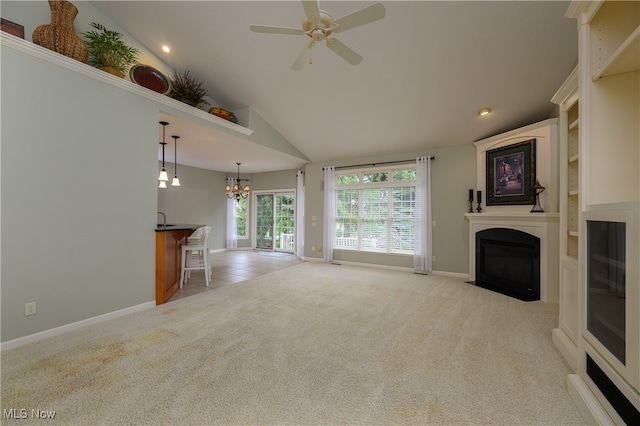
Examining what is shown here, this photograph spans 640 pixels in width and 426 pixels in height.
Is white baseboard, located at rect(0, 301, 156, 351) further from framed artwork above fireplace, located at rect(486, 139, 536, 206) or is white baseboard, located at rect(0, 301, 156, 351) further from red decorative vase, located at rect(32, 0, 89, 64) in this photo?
framed artwork above fireplace, located at rect(486, 139, 536, 206)

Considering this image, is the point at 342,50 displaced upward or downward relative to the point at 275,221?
upward

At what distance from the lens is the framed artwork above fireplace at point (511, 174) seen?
3.88 metres

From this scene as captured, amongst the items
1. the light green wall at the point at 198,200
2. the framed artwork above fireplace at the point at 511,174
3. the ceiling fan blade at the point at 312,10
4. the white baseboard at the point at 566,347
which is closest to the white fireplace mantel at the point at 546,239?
the framed artwork above fireplace at the point at 511,174

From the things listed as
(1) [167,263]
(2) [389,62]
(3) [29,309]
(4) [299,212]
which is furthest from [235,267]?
(2) [389,62]

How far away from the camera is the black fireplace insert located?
372 cm

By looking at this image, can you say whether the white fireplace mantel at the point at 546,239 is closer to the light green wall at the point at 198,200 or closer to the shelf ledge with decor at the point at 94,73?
the shelf ledge with decor at the point at 94,73

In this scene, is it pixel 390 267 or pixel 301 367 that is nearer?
pixel 301 367

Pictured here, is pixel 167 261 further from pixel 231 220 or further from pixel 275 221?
pixel 231 220

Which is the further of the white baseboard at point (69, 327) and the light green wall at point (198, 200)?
the light green wall at point (198, 200)

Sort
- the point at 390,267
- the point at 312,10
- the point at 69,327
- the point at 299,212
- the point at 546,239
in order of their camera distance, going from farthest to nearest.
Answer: the point at 299,212 → the point at 390,267 → the point at 546,239 → the point at 69,327 → the point at 312,10

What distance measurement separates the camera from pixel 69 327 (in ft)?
8.23

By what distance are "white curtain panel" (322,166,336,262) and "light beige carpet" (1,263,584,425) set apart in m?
2.94

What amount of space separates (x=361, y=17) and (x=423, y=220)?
399 centimetres

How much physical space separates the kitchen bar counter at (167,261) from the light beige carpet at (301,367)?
0.28m
